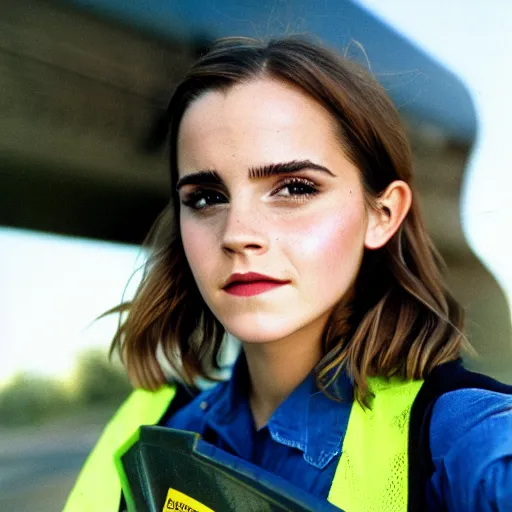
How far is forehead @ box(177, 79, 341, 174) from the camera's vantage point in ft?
3.26

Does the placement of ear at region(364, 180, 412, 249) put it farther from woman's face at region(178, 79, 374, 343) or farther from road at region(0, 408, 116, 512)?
road at region(0, 408, 116, 512)

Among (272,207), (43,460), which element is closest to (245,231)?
(272,207)

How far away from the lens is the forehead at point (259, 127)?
0.99m

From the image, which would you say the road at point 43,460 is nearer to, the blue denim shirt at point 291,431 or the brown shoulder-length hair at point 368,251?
the blue denim shirt at point 291,431

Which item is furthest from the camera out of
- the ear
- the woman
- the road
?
the road

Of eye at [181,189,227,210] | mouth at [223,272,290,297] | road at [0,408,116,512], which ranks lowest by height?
road at [0,408,116,512]

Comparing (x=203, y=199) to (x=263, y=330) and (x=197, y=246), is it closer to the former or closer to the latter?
(x=197, y=246)

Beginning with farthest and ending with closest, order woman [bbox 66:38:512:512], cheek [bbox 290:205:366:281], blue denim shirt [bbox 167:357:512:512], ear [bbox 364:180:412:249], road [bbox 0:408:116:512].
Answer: road [bbox 0:408:116:512] < ear [bbox 364:180:412:249] < cheek [bbox 290:205:366:281] < woman [bbox 66:38:512:512] < blue denim shirt [bbox 167:357:512:512]

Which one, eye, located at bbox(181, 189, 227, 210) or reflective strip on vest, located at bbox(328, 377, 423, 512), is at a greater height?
eye, located at bbox(181, 189, 227, 210)

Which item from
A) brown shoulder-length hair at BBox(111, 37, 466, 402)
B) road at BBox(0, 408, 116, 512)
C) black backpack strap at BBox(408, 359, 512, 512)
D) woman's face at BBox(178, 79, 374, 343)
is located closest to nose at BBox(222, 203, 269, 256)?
woman's face at BBox(178, 79, 374, 343)

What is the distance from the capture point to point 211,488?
2.67 ft

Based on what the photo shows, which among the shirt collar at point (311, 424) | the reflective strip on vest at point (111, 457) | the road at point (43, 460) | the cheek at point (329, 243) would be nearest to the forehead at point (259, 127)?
the cheek at point (329, 243)

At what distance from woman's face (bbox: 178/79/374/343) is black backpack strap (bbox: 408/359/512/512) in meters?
0.21

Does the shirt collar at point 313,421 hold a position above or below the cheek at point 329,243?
below
